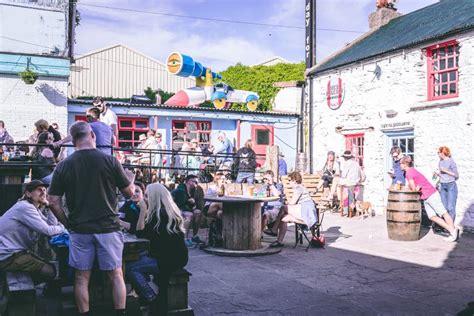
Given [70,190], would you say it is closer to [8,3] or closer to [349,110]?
[349,110]

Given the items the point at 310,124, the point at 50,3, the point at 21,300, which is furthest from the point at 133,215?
the point at 50,3

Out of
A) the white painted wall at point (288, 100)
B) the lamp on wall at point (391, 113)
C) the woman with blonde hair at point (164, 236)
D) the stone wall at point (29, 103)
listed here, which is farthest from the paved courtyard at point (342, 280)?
the white painted wall at point (288, 100)

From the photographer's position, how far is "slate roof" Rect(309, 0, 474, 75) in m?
12.6

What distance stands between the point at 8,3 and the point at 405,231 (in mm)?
14565

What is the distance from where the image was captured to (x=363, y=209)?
543 inches

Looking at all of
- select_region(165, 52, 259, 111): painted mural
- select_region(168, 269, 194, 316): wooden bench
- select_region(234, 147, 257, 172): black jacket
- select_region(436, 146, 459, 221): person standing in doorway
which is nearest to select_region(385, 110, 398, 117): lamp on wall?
select_region(436, 146, 459, 221): person standing in doorway

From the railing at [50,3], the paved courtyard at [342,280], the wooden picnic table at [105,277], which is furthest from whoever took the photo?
the railing at [50,3]

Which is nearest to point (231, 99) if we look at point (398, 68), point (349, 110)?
point (349, 110)

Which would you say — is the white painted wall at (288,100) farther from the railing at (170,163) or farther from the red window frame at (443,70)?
the red window frame at (443,70)

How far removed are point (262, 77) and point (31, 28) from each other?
1539 centimetres

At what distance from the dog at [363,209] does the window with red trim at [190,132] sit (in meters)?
8.10

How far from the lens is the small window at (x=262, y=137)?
21438 mm

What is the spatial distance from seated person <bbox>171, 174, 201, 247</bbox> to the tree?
59.4ft

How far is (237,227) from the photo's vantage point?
8000 millimetres
